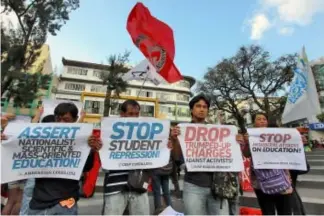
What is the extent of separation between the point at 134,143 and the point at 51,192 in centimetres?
92

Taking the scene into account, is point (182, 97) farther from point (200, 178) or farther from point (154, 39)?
point (200, 178)

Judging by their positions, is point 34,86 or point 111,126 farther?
point 34,86

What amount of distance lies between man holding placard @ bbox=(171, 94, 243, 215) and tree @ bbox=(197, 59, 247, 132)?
23938 mm

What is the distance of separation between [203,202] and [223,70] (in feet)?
83.6

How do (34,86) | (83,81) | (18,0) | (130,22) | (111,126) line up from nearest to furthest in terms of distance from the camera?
(111,126) < (130,22) < (18,0) < (34,86) < (83,81)

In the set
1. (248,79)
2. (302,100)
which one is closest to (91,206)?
(302,100)

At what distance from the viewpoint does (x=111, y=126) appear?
294cm

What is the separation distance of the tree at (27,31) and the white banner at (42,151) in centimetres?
1443

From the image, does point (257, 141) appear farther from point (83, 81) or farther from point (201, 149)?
point (83, 81)

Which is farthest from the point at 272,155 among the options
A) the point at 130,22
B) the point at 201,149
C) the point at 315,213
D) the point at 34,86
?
the point at 34,86

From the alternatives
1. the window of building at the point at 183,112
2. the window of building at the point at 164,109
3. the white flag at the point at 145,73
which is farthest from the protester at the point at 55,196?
the window of building at the point at 183,112

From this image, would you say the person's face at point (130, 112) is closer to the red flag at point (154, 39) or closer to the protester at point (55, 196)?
the protester at point (55, 196)

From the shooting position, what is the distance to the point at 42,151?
2.69 metres

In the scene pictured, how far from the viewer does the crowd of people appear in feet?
7.77
